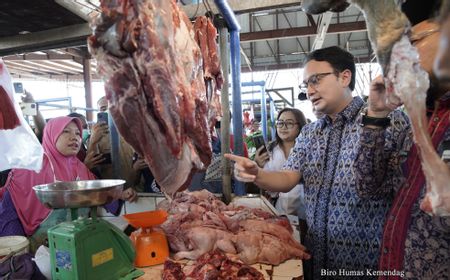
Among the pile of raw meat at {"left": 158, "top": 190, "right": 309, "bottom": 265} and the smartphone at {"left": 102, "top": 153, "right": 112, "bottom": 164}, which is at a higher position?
the smartphone at {"left": 102, "top": 153, "right": 112, "bottom": 164}

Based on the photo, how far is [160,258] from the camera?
2.21 meters

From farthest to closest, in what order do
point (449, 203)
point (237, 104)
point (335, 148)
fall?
1. point (237, 104)
2. point (335, 148)
3. point (449, 203)

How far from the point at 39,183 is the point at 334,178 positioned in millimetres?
2793

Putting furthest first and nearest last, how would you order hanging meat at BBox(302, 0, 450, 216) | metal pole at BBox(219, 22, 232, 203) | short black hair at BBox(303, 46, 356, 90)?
metal pole at BBox(219, 22, 232, 203)
short black hair at BBox(303, 46, 356, 90)
hanging meat at BBox(302, 0, 450, 216)

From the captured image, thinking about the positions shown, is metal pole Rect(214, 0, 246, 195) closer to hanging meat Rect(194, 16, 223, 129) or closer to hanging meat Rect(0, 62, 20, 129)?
hanging meat Rect(194, 16, 223, 129)

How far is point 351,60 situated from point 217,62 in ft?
3.50

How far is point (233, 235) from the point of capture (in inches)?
94.3

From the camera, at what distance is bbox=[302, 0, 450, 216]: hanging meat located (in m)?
0.85

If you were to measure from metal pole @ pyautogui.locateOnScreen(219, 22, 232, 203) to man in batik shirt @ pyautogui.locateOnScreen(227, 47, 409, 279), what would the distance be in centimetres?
95

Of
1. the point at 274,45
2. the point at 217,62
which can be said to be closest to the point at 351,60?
the point at 217,62

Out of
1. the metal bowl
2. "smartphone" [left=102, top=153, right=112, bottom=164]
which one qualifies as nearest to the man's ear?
the metal bowl

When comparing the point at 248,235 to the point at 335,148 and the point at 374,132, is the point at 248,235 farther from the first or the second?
the point at 374,132

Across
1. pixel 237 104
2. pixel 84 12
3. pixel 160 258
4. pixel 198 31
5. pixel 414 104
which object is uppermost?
pixel 84 12

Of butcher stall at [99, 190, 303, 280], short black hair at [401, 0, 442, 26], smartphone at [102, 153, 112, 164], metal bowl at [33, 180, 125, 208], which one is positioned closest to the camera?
short black hair at [401, 0, 442, 26]
